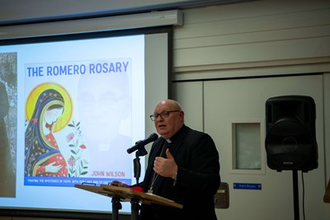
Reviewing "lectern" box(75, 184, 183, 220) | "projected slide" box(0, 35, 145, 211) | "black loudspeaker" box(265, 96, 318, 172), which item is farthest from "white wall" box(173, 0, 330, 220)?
"lectern" box(75, 184, 183, 220)

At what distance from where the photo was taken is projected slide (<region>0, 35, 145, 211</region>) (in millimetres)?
4258

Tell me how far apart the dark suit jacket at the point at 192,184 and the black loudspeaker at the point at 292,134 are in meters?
0.46

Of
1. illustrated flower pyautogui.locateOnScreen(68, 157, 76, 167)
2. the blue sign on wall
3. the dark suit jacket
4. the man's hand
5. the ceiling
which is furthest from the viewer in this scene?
illustrated flower pyautogui.locateOnScreen(68, 157, 76, 167)

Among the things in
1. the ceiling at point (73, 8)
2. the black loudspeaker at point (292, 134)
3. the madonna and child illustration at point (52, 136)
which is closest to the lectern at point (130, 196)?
the black loudspeaker at point (292, 134)

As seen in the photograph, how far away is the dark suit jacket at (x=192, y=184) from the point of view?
8.58 ft

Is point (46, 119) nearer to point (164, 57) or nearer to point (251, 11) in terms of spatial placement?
point (164, 57)

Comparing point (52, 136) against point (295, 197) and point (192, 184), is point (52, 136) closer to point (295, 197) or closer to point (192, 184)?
point (192, 184)

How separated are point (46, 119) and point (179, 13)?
1.65m

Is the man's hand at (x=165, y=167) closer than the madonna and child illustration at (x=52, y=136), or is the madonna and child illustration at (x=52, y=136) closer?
the man's hand at (x=165, y=167)

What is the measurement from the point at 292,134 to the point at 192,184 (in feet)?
2.65

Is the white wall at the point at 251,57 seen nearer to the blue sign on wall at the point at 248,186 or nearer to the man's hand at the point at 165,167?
the blue sign on wall at the point at 248,186

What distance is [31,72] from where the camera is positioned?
15.2ft

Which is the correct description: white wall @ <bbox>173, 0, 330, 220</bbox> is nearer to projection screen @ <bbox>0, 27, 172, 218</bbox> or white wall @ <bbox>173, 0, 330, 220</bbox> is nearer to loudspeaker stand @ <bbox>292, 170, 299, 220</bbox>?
projection screen @ <bbox>0, 27, 172, 218</bbox>

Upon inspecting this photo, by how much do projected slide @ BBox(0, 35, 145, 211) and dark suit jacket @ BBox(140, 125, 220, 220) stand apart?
1381 millimetres
